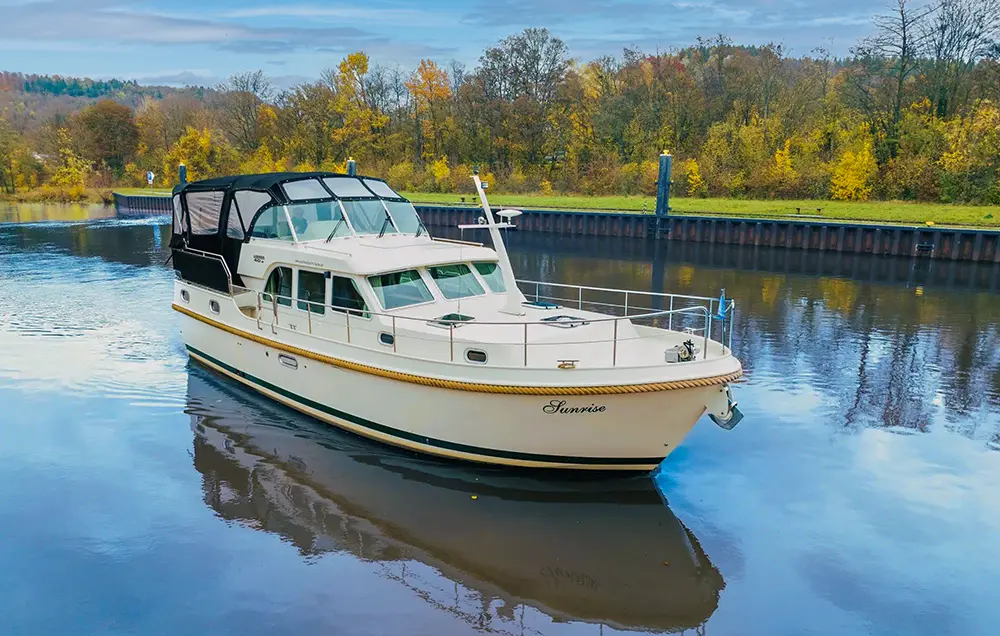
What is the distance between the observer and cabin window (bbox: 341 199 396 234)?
11.5m

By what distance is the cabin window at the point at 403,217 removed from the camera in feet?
39.0

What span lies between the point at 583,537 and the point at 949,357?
36.7ft

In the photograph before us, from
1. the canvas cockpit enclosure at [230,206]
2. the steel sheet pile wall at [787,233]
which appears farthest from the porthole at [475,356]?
the steel sheet pile wall at [787,233]

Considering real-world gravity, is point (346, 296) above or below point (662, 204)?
below

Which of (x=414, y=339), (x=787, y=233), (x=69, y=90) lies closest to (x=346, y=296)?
(x=414, y=339)

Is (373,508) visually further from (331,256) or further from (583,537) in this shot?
(331,256)

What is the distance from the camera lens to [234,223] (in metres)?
11.9

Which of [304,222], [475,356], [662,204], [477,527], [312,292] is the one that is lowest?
[477,527]

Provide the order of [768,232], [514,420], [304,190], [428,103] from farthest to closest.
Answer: [428,103], [768,232], [304,190], [514,420]

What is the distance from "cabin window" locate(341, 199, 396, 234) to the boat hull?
2654 millimetres

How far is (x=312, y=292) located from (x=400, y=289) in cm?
155

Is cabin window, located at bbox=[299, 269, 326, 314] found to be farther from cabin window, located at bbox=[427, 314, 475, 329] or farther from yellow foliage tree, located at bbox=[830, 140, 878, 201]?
yellow foliage tree, located at bbox=[830, 140, 878, 201]

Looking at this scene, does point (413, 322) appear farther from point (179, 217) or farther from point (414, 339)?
point (179, 217)

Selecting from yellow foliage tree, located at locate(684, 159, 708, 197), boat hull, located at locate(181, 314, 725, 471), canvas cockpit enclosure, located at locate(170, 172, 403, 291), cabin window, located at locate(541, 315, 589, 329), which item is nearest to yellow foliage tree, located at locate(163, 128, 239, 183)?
yellow foliage tree, located at locate(684, 159, 708, 197)
